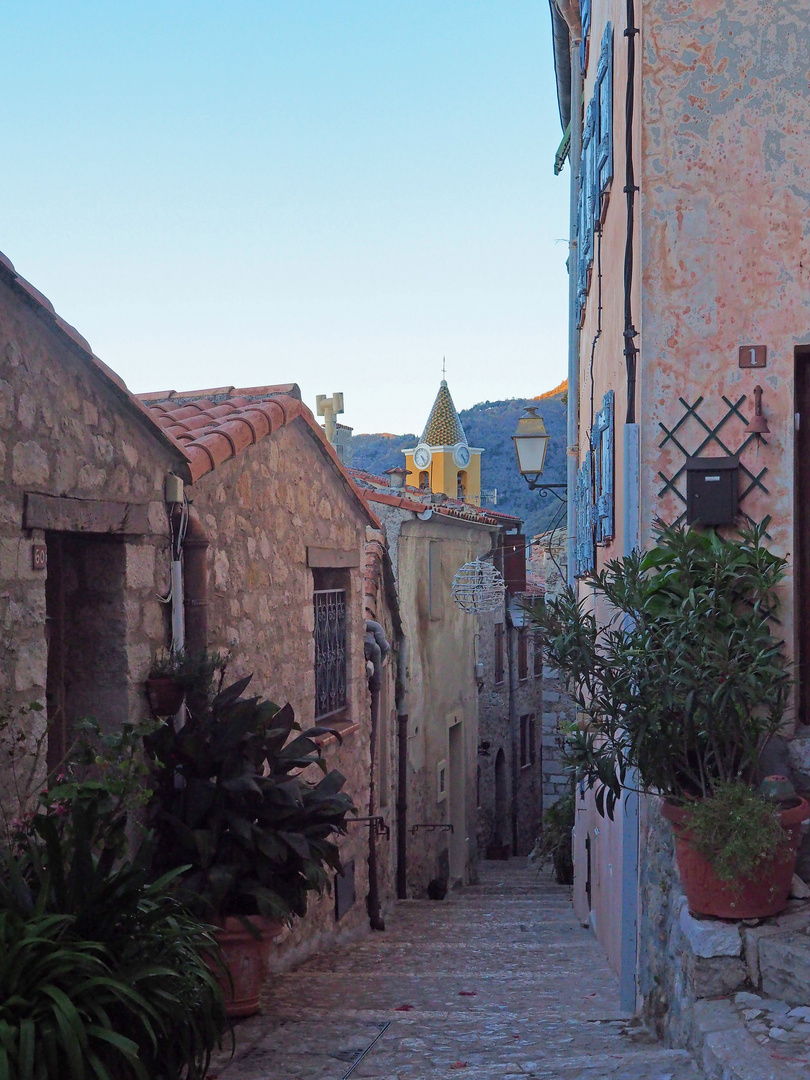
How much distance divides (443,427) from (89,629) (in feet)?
160

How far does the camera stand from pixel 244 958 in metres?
4.43

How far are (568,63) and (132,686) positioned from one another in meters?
9.78

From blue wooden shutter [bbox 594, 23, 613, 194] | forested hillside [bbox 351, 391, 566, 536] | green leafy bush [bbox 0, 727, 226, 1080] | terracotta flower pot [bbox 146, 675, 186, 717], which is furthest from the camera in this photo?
forested hillside [bbox 351, 391, 566, 536]

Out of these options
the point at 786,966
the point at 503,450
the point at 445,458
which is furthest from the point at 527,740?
the point at 503,450

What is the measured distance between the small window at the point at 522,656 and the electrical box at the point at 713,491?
19.2 meters

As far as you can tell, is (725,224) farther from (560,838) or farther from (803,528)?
(560,838)

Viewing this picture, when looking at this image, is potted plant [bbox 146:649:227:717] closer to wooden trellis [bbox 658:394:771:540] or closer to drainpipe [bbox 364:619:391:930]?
wooden trellis [bbox 658:394:771:540]

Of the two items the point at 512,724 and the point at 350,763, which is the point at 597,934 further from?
the point at 512,724

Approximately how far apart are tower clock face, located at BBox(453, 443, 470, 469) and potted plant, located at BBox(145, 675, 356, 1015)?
153ft

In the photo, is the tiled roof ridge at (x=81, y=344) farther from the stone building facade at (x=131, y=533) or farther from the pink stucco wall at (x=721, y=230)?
the pink stucco wall at (x=721, y=230)

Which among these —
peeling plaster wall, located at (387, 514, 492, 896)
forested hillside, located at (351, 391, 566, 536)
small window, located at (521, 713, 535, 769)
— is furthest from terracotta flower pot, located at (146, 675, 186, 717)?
forested hillside, located at (351, 391, 566, 536)

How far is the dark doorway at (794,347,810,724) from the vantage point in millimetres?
4703

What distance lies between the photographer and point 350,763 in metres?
8.35

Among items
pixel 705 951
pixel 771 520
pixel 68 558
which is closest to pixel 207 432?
pixel 68 558
